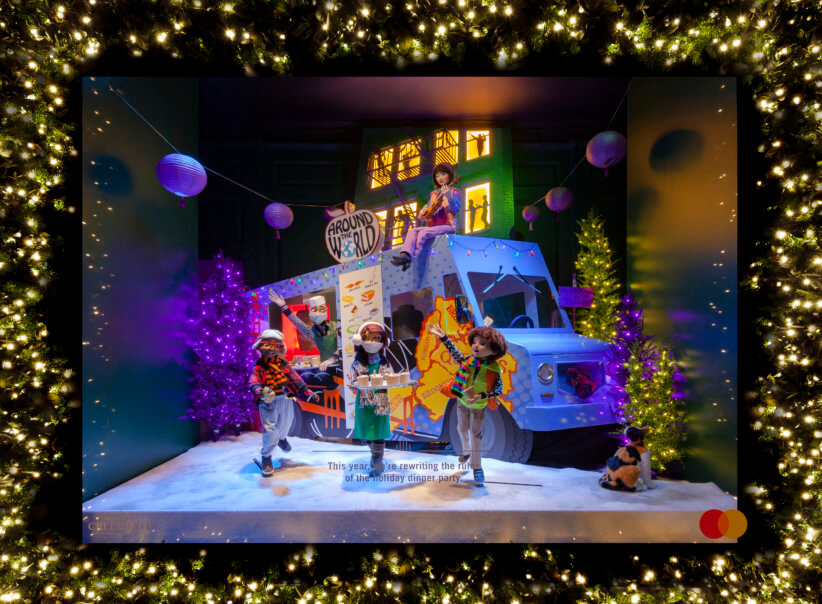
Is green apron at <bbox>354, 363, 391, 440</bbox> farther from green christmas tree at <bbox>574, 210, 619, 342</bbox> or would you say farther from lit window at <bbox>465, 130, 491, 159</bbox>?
lit window at <bbox>465, 130, 491, 159</bbox>

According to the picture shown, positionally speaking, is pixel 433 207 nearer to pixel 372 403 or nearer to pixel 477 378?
pixel 477 378

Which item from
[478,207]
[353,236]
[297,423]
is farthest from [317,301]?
[478,207]

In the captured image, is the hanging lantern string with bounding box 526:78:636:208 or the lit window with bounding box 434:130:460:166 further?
the lit window with bounding box 434:130:460:166

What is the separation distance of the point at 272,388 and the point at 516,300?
2.30 meters

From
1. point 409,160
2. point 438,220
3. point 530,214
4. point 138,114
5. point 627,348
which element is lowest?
point 627,348

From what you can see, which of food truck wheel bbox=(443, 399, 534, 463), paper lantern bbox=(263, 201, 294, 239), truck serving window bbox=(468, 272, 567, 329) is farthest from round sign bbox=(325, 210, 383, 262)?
food truck wheel bbox=(443, 399, 534, 463)

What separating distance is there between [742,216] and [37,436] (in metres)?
4.61

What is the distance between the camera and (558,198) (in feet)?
13.1

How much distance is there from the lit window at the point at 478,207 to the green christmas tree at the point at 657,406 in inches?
69.6

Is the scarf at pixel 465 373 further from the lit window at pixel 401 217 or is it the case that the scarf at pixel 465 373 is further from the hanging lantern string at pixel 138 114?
the hanging lantern string at pixel 138 114

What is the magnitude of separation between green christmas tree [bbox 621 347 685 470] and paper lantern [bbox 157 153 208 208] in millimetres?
3950

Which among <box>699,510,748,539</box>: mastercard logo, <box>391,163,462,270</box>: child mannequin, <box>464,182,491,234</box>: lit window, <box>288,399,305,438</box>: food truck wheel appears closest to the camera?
<box>699,510,748,539</box>: mastercard logo

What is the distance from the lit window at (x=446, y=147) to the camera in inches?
149

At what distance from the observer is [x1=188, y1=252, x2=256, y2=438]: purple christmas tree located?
13.7ft
